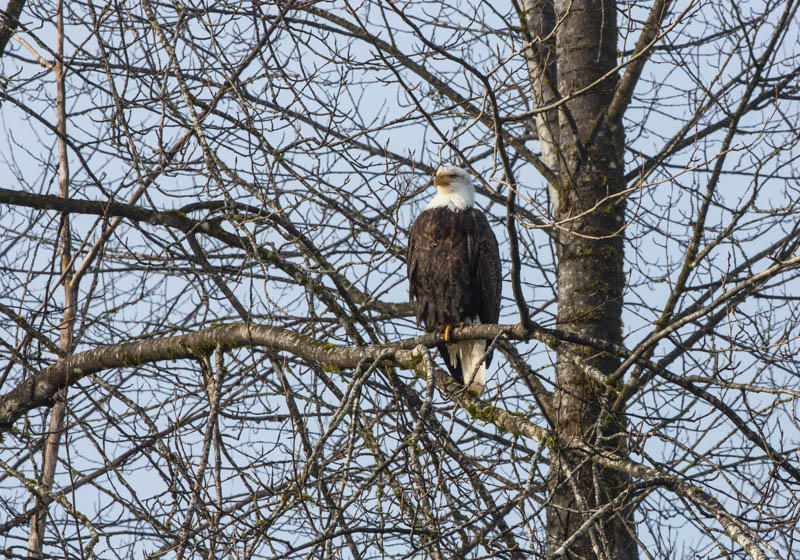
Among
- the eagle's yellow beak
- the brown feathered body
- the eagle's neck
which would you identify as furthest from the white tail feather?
the eagle's yellow beak

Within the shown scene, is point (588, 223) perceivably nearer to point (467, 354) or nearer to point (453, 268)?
point (453, 268)

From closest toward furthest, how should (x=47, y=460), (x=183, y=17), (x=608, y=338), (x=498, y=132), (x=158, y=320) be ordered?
1. (x=498, y=132)
2. (x=183, y=17)
3. (x=47, y=460)
4. (x=608, y=338)
5. (x=158, y=320)

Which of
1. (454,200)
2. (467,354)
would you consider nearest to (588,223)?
(454,200)

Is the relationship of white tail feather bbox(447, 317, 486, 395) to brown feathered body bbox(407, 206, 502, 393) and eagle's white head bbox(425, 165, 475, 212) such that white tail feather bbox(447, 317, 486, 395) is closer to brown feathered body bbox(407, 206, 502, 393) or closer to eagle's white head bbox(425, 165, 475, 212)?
brown feathered body bbox(407, 206, 502, 393)

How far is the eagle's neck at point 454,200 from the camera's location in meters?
5.05

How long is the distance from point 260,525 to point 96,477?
2865 millimetres

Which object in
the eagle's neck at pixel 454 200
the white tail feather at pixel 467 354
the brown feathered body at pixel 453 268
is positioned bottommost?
the white tail feather at pixel 467 354

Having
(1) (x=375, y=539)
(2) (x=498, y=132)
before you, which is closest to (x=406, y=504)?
(1) (x=375, y=539)

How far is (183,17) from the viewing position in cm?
→ 404

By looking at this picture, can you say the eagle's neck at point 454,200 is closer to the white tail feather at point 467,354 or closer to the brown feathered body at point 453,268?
the brown feathered body at point 453,268

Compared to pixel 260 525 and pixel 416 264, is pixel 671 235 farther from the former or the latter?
pixel 260 525

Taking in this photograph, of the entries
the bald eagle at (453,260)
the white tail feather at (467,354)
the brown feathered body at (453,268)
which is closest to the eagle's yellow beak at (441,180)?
the bald eagle at (453,260)

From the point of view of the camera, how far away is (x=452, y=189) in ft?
16.6

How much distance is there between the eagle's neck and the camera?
16.6 ft
